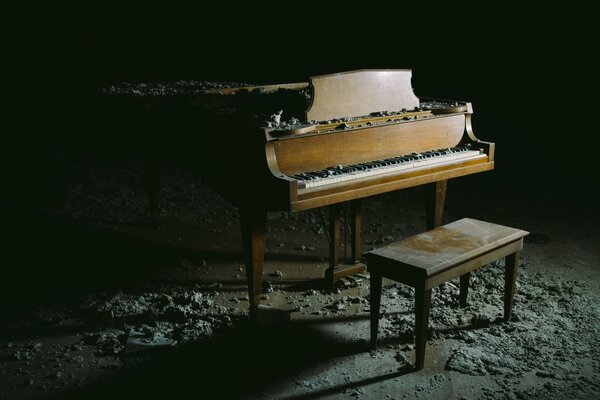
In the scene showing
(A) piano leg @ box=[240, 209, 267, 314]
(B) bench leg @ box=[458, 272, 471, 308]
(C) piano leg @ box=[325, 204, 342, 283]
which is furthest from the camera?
(C) piano leg @ box=[325, 204, 342, 283]

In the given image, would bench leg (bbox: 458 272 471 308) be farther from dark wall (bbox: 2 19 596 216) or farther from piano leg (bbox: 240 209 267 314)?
dark wall (bbox: 2 19 596 216)

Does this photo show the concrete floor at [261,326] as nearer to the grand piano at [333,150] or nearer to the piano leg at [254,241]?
the piano leg at [254,241]

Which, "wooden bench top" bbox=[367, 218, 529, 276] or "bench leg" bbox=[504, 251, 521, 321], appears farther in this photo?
"bench leg" bbox=[504, 251, 521, 321]

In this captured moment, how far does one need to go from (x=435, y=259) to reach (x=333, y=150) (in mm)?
861

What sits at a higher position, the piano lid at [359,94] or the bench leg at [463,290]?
→ the piano lid at [359,94]

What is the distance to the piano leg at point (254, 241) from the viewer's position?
327cm

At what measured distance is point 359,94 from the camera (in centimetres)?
348

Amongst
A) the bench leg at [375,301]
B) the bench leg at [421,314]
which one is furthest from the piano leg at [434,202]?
the bench leg at [421,314]

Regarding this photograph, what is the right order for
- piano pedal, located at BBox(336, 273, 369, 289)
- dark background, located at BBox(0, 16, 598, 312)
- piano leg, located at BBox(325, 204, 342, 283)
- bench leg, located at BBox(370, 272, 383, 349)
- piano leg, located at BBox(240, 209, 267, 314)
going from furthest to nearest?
dark background, located at BBox(0, 16, 598, 312)
piano pedal, located at BBox(336, 273, 369, 289)
piano leg, located at BBox(325, 204, 342, 283)
piano leg, located at BBox(240, 209, 267, 314)
bench leg, located at BBox(370, 272, 383, 349)

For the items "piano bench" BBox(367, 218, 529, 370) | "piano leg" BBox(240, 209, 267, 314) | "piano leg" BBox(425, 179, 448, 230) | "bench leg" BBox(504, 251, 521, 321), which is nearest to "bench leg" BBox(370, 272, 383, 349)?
"piano bench" BBox(367, 218, 529, 370)

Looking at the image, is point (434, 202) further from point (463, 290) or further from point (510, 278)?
point (510, 278)

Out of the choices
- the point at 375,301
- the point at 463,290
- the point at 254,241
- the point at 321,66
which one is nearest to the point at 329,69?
the point at 321,66

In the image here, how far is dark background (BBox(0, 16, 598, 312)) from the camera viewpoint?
6.42 m

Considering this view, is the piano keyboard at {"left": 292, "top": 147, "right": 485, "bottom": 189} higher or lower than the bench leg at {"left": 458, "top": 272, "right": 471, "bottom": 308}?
higher
